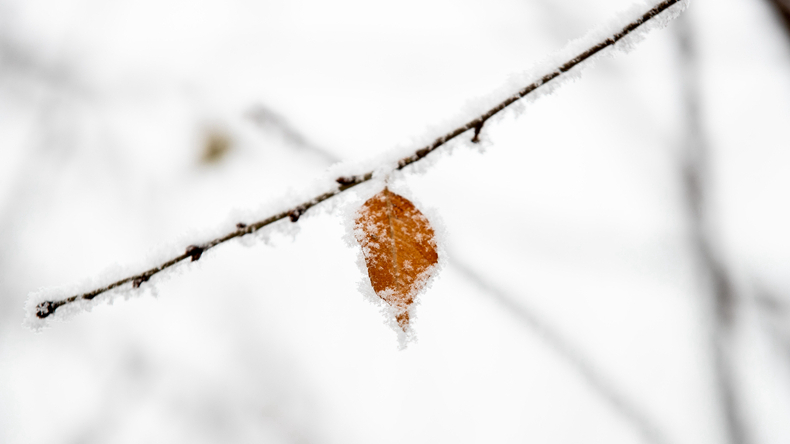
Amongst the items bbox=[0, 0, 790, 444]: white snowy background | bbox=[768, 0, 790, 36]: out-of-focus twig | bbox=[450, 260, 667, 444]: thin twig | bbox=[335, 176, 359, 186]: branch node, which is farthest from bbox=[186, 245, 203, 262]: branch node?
bbox=[768, 0, 790, 36]: out-of-focus twig

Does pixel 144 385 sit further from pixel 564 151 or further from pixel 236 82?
pixel 564 151

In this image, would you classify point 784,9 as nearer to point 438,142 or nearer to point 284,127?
point 438,142

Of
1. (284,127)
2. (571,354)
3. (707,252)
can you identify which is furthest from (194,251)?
(707,252)

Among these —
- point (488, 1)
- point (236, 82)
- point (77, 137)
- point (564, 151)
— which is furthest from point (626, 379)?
point (77, 137)

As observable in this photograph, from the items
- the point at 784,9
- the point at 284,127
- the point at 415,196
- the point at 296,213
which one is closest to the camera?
the point at 296,213

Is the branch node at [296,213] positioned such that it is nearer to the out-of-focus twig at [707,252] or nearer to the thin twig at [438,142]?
the thin twig at [438,142]

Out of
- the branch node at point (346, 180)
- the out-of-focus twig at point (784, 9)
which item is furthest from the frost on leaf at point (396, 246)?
the out-of-focus twig at point (784, 9)

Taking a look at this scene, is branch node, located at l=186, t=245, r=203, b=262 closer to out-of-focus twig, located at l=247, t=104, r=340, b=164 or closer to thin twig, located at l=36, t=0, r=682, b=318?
thin twig, located at l=36, t=0, r=682, b=318
